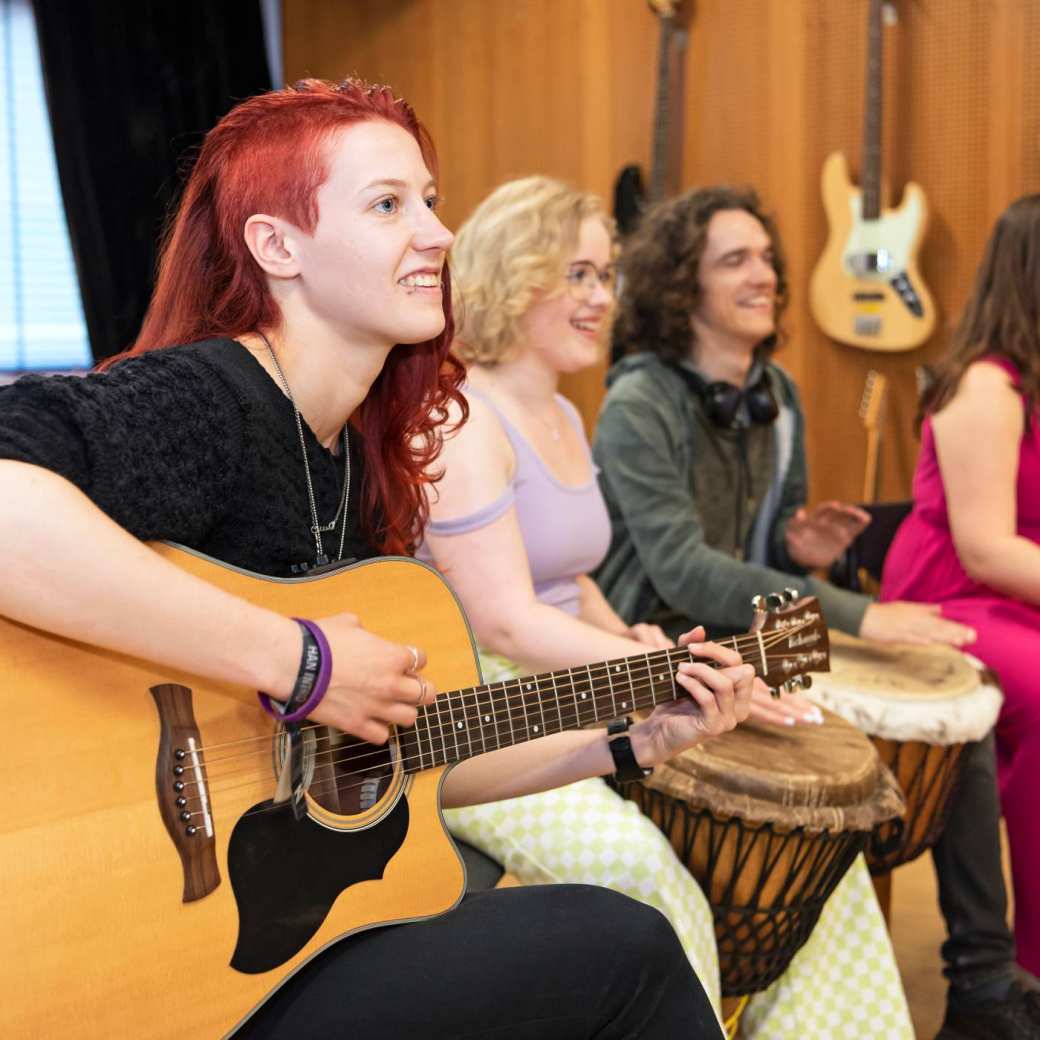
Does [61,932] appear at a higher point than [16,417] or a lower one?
lower

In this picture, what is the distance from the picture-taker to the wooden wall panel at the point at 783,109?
4031 mm

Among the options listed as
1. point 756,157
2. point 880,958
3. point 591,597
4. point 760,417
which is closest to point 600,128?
point 756,157

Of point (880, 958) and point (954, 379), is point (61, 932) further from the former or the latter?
point (954, 379)

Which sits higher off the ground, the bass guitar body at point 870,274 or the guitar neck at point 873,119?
the guitar neck at point 873,119

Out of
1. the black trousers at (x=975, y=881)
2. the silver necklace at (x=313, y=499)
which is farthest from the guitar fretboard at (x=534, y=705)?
the black trousers at (x=975, y=881)

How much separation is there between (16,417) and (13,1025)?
0.51 metres

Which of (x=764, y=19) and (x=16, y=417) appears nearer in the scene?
(x=16, y=417)

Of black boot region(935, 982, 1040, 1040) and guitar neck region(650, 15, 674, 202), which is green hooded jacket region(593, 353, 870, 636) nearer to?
black boot region(935, 982, 1040, 1040)

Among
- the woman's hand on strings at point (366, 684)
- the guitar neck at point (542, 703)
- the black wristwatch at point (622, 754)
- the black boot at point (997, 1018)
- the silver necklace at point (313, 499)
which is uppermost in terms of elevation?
the silver necklace at point (313, 499)

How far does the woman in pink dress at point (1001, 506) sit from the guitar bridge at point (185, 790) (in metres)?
1.80

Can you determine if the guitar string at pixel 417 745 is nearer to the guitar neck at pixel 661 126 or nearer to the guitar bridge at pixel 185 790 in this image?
the guitar bridge at pixel 185 790

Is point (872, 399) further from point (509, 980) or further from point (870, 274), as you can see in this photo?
point (509, 980)

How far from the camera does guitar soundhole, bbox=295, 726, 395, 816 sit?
1238 millimetres

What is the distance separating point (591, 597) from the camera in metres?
2.26
